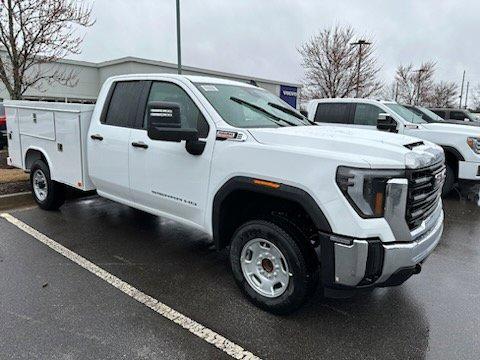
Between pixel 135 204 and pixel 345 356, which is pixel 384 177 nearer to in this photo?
pixel 345 356

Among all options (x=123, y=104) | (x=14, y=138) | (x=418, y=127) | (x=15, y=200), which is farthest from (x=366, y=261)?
(x=418, y=127)

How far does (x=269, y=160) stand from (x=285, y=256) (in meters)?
0.76

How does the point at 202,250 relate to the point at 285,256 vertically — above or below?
below

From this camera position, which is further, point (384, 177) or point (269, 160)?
point (269, 160)

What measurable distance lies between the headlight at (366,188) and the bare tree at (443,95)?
4560cm

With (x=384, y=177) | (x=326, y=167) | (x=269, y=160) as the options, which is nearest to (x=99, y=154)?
(x=269, y=160)

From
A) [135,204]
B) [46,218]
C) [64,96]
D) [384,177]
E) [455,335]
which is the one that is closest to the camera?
[384,177]

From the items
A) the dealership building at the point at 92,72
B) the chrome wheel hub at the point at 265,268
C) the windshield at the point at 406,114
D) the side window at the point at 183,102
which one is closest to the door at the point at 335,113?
the windshield at the point at 406,114

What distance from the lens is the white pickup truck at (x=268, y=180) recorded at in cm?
273

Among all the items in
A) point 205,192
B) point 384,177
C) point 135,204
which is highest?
point 384,177

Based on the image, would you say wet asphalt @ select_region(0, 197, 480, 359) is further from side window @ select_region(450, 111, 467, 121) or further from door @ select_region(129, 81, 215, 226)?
side window @ select_region(450, 111, 467, 121)

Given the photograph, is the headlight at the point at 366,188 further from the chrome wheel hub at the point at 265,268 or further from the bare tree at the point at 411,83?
the bare tree at the point at 411,83

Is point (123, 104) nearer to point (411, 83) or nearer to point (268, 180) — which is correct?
point (268, 180)

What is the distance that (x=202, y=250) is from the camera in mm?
4750
